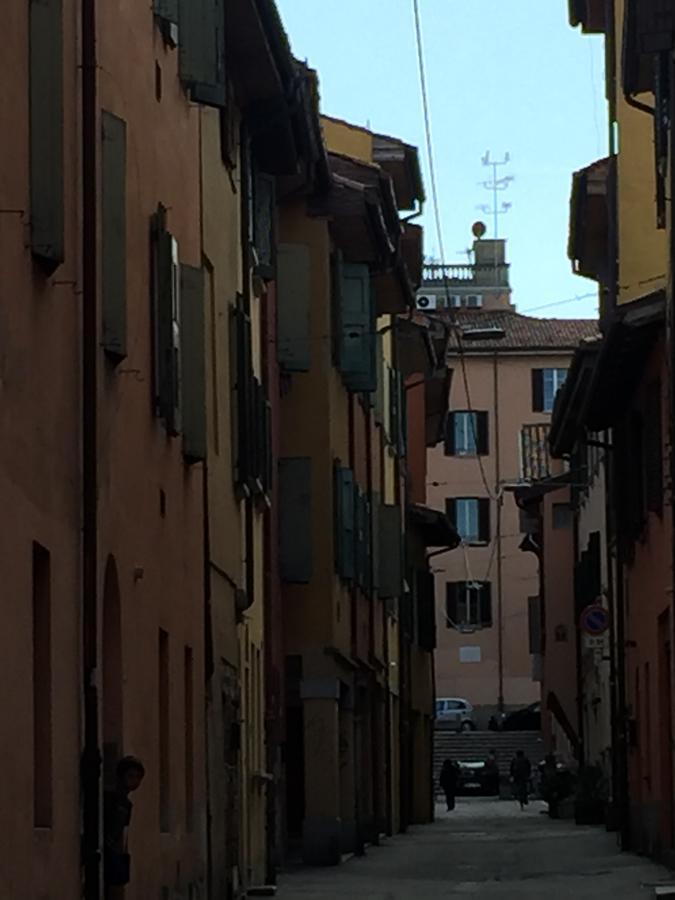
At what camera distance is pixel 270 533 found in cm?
2902

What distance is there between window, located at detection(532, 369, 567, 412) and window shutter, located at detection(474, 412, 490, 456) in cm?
184

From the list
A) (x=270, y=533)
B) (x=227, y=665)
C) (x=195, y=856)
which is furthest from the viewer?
(x=270, y=533)

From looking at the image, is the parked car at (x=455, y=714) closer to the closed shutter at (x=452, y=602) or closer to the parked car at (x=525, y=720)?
the parked car at (x=525, y=720)

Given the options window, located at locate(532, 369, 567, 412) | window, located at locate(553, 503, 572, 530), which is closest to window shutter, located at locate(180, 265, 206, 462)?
window, located at locate(553, 503, 572, 530)

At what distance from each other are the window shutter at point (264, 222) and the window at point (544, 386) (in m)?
62.8

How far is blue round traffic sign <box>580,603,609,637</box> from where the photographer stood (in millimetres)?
39000

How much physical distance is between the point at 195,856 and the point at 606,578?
25.4 meters

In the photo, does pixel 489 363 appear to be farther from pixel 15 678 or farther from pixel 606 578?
pixel 15 678

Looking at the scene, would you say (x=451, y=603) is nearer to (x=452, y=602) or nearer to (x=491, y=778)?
(x=452, y=602)

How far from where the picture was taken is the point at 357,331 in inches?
1335

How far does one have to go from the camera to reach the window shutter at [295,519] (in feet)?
97.8

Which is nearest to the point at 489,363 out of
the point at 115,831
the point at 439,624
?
the point at 439,624

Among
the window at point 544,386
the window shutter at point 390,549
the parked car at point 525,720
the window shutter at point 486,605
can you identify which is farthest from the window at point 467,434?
the window shutter at point 390,549

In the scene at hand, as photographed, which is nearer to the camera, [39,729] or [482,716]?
[39,729]
